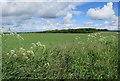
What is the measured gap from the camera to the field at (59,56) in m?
5.18

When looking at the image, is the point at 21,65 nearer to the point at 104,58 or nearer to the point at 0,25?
the point at 0,25

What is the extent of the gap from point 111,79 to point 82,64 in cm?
65

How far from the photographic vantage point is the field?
17.0 feet

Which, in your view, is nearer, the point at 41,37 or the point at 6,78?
the point at 6,78

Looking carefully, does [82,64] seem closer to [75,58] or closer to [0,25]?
[75,58]

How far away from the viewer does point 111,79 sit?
546cm

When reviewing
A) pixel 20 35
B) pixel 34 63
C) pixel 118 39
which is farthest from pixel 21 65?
pixel 118 39

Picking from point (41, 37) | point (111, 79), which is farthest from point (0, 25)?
point (111, 79)

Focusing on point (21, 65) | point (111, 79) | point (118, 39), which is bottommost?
point (111, 79)

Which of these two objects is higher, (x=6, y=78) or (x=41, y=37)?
(x=41, y=37)

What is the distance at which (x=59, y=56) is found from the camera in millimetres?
5285

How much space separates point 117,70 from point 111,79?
0.74ft

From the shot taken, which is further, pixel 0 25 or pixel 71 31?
pixel 71 31

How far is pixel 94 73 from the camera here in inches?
212
